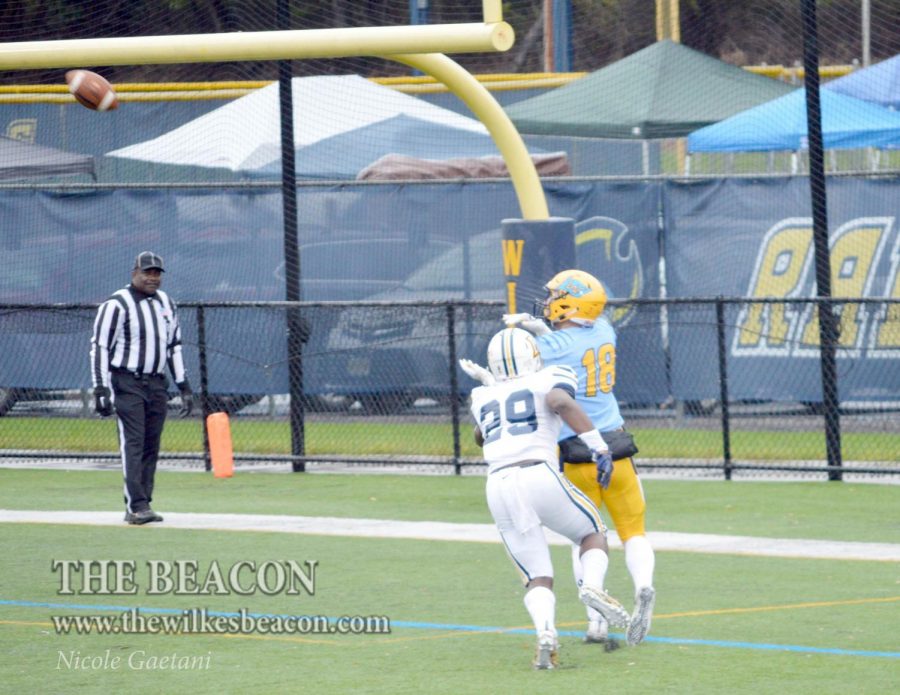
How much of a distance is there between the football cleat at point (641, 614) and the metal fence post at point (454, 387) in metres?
7.15

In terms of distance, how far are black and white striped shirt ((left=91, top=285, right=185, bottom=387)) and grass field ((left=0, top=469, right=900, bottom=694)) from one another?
3.88 feet

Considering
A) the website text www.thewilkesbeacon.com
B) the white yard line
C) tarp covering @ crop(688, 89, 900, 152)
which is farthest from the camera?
tarp covering @ crop(688, 89, 900, 152)

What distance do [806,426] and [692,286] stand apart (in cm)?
209

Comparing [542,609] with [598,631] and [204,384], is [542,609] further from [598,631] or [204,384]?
[204,384]

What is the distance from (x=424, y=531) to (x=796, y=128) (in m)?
9.21

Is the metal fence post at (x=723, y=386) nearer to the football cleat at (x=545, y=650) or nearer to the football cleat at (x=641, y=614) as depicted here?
the football cleat at (x=641, y=614)

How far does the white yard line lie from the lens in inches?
432

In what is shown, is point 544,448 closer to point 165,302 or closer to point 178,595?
point 178,595

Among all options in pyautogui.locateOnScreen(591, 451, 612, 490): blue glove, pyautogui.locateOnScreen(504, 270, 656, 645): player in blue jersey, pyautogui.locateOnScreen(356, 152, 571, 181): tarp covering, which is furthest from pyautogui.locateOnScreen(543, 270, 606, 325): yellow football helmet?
pyautogui.locateOnScreen(356, 152, 571, 181): tarp covering

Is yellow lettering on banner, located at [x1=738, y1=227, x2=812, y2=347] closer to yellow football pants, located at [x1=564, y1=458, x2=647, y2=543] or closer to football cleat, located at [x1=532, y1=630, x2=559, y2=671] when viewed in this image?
yellow football pants, located at [x1=564, y1=458, x2=647, y2=543]

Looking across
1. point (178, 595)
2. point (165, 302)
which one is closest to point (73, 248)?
point (165, 302)

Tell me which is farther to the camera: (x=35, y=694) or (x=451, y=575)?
(x=451, y=575)

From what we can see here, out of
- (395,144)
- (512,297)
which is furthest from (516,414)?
(395,144)

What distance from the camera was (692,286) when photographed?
691 inches
